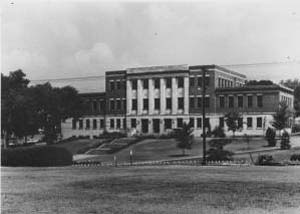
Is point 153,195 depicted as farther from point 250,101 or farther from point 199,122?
point 199,122

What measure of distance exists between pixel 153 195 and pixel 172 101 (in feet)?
185

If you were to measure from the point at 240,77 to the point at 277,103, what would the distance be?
575 inches

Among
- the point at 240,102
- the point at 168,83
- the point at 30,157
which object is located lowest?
the point at 30,157

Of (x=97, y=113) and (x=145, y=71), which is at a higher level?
(x=145, y=71)

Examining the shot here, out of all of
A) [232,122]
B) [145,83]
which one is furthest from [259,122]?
[145,83]

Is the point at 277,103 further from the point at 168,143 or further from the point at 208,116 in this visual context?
the point at 168,143

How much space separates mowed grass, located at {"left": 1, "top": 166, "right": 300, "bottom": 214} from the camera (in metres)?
12.4

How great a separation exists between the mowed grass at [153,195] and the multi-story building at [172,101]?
4601cm

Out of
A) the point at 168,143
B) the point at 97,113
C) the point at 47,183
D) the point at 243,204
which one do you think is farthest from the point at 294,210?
the point at 97,113

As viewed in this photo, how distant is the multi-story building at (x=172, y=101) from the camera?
65438 millimetres

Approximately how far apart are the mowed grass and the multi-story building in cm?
4601

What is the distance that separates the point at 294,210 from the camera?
39.4ft

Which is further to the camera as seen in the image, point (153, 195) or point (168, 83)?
point (168, 83)

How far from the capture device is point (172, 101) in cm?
7112
